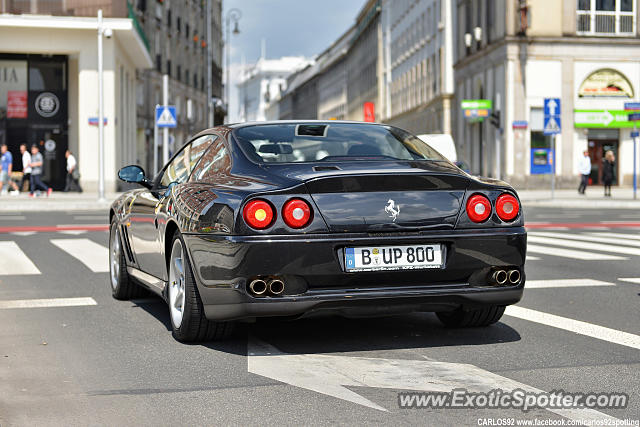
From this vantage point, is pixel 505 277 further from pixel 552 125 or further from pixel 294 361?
pixel 552 125

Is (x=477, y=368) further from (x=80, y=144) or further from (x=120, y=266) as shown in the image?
(x=80, y=144)

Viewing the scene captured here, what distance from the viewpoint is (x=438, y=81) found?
6219cm

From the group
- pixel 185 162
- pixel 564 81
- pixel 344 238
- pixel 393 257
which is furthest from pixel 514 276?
pixel 564 81

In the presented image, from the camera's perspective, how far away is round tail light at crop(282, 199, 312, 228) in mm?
5730

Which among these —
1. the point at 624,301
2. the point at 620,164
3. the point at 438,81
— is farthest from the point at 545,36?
the point at 624,301

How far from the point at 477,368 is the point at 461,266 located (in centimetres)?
77

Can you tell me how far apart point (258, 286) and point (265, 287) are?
0.13ft

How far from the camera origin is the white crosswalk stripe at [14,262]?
11.2 m

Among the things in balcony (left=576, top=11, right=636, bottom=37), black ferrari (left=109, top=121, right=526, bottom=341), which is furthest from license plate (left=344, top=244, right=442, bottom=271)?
balcony (left=576, top=11, right=636, bottom=37)

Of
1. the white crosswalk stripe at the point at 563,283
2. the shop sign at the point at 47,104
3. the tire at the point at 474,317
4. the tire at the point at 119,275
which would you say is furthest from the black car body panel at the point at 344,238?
the shop sign at the point at 47,104

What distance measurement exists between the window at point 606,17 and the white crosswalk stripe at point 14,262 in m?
36.9

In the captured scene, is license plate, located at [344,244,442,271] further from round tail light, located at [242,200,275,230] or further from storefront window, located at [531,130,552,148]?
storefront window, located at [531,130,552,148]

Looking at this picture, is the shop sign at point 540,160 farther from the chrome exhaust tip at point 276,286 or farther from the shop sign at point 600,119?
the chrome exhaust tip at point 276,286

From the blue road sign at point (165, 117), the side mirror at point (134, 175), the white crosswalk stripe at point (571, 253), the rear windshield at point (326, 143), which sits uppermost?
the blue road sign at point (165, 117)
